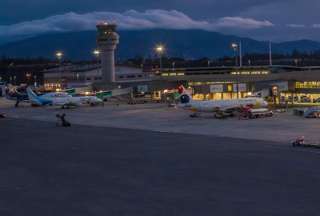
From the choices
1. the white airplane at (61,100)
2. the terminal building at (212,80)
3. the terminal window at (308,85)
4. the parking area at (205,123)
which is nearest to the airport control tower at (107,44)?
the terminal building at (212,80)

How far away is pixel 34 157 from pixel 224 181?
58.0 ft

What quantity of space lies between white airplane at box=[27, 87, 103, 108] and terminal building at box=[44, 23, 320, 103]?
16.6 meters

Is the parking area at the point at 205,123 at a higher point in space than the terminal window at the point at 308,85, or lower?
lower

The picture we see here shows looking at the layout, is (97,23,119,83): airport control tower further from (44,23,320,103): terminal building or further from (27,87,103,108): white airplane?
(27,87,103,108): white airplane

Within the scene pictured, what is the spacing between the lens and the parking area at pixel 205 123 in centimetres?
5462

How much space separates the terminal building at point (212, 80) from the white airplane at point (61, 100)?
54.3ft

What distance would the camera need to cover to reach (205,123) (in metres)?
68.4

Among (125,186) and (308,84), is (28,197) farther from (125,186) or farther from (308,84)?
(308,84)

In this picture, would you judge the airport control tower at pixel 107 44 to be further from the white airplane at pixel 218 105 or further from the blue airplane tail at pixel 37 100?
the white airplane at pixel 218 105

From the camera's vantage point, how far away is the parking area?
54.6 m

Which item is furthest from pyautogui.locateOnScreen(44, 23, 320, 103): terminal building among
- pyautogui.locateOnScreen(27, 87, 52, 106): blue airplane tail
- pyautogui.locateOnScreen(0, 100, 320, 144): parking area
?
pyautogui.locateOnScreen(27, 87, 52, 106): blue airplane tail

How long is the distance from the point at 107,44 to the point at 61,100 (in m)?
37.2

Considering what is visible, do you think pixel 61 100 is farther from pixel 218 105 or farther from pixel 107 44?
pixel 218 105

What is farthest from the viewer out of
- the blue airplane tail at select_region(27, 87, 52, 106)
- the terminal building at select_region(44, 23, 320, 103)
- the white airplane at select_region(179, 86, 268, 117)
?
the blue airplane tail at select_region(27, 87, 52, 106)
